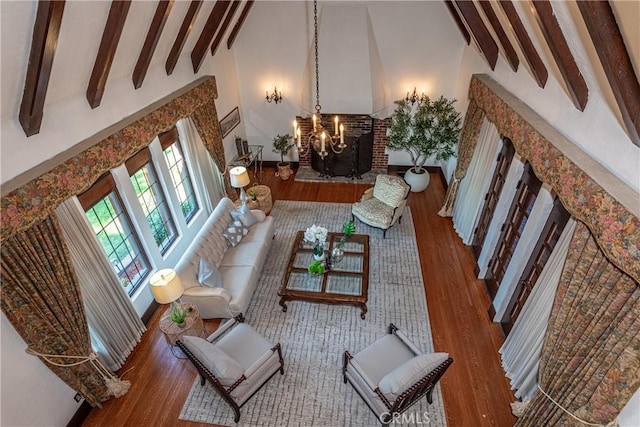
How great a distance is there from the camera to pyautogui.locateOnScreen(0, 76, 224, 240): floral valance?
256 cm

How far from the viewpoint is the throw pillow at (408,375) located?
2.98m

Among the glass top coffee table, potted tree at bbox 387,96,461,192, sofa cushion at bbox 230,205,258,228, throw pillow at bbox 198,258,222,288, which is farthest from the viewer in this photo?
potted tree at bbox 387,96,461,192

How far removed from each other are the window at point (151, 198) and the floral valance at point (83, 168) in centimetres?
44

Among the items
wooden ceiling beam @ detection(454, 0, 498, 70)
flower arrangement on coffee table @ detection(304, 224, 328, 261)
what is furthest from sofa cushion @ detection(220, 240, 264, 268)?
wooden ceiling beam @ detection(454, 0, 498, 70)

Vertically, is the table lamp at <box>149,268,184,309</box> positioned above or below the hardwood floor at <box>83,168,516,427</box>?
above

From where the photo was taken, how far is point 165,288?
11.7 ft

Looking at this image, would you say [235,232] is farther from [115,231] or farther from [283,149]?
[283,149]

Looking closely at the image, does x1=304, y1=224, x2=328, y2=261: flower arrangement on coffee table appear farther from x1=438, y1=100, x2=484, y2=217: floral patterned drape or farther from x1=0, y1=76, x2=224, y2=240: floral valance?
x1=438, y1=100, x2=484, y2=217: floral patterned drape

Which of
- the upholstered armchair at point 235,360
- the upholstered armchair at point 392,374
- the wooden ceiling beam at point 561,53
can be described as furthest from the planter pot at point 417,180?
the upholstered armchair at point 235,360

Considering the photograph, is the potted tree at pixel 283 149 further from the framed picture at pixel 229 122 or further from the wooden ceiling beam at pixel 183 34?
the wooden ceiling beam at pixel 183 34

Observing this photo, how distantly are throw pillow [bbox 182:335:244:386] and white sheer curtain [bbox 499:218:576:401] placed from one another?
296 centimetres

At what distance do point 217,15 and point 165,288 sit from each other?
4.10 m

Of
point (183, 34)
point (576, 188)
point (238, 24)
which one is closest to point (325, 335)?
point (576, 188)

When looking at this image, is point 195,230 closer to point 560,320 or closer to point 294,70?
point 294,70
